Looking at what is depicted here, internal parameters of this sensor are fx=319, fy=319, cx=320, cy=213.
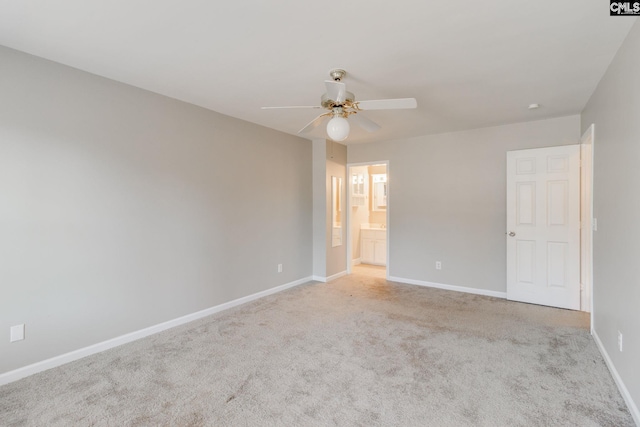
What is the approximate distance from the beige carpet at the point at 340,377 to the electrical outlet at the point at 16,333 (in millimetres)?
307

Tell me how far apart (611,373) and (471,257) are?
2.33 metres

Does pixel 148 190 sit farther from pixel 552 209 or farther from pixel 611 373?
pixel 552 209

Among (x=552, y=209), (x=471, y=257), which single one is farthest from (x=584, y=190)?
(x=471, y=257)

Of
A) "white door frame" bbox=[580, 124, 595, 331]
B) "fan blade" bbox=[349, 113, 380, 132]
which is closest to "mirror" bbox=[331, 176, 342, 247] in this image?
"fan blade" bbox=[349, 113, 380, 132]

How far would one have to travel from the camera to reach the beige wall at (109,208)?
2355mm

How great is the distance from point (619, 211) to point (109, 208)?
159 inches

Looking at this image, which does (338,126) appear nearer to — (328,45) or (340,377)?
(328,45)

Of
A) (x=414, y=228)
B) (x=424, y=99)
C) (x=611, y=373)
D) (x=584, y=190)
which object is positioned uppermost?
(x=424, y=99)

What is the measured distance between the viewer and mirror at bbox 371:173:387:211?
7227 mm

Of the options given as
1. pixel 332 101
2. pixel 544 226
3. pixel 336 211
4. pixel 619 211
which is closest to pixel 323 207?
pixel 336 211

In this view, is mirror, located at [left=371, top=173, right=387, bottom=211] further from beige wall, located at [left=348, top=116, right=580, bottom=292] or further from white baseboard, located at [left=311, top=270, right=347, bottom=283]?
white baseboard, located at [left=311, top=270, right=347, bottom=283]

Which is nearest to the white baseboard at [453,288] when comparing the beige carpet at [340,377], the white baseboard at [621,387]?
the beige carpet at [340,377]

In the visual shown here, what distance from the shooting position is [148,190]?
3.11 m

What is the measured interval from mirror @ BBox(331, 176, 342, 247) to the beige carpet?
1.96 metres
